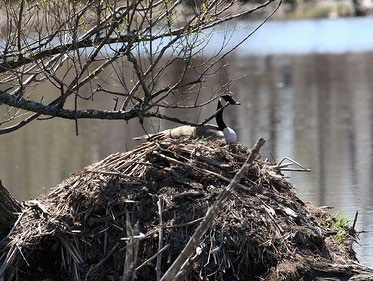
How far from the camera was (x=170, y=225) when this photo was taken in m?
8.92

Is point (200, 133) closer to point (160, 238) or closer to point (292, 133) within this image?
point (160, 238)

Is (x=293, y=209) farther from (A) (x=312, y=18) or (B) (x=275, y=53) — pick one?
(A) (x=312, y=18)

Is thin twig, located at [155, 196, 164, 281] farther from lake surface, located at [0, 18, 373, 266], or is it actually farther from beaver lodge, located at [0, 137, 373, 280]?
lake surface, located at [0, 18, 373, 266]

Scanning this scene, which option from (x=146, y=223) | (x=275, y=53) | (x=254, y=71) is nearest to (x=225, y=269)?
(x=146, y=223)

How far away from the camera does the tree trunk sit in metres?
9.31

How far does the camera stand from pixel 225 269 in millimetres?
8727

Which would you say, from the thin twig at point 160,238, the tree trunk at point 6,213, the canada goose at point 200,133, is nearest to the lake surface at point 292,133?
the canada goose at point 200,133

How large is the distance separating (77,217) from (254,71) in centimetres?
2677

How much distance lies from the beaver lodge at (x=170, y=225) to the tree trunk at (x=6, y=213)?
82mm

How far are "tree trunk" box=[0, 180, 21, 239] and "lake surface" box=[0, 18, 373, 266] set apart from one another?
1.88m

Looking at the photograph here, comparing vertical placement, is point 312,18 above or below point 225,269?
above

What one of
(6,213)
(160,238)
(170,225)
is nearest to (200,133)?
(170,225)

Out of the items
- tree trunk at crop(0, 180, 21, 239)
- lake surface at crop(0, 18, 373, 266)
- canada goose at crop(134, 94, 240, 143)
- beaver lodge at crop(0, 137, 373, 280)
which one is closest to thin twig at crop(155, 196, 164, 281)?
beaver lodge at crop(0, 137, 373, 280)

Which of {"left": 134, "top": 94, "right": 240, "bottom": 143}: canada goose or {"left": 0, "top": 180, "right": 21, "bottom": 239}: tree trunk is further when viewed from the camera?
{"left": 134, "top": 94, "right": 240, "bottom": 143}: canada goose
